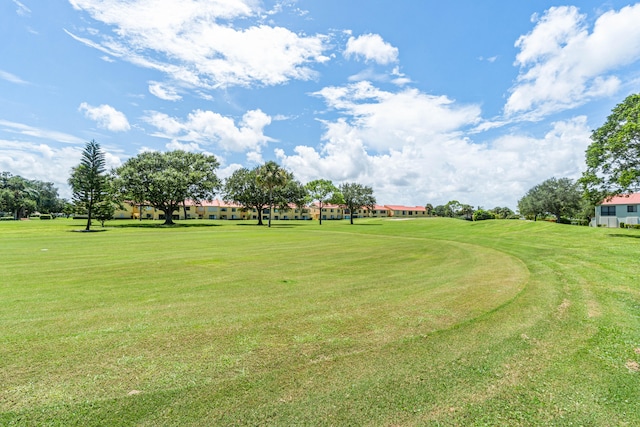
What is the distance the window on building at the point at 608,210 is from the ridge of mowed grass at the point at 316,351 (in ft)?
189

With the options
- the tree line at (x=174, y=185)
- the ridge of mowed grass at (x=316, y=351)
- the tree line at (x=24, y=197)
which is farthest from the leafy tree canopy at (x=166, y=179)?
the ridge of mowed grass at (x=316, y=351)

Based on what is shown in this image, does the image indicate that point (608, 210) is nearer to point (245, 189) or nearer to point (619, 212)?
point (619, 212)

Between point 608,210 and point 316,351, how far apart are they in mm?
68368

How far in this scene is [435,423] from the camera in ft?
10.6

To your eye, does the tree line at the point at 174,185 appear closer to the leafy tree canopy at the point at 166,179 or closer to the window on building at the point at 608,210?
the leafy tree canopy at the point at 166,179

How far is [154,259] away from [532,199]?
73.9 metres

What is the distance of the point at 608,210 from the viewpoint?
52.2m

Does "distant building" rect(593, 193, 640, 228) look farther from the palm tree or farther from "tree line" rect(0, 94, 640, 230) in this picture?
the palm tree

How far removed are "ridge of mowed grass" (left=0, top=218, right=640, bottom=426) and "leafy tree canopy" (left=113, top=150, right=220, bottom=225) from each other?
45772 millimetres

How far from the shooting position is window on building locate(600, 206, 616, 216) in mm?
51312

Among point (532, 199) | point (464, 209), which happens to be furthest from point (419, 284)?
point (464, 209)

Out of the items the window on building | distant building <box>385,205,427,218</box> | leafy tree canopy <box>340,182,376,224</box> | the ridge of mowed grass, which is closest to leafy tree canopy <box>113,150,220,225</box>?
leafy tree canopy <box>340,182,376,224</box>

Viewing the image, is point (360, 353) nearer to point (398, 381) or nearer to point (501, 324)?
point (398, 381)

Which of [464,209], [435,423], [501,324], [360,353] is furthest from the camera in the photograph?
[464,209]
